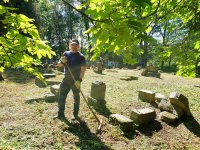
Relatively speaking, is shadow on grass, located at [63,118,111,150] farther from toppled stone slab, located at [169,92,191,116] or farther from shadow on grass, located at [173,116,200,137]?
toppled stone slab, located at [169,92,191,116]

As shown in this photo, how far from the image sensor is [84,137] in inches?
261

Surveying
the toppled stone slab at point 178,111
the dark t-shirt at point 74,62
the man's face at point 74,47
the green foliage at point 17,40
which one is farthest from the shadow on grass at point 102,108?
the green foliage at point 17,40

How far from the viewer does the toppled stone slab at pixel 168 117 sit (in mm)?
8109

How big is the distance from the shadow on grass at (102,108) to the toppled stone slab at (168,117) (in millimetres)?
1702

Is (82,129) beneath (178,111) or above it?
beneath

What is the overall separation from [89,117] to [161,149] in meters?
2.37

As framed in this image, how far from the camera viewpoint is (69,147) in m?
6.06

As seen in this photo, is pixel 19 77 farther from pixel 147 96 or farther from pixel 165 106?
pixel 165 106

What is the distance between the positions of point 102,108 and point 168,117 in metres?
2.22

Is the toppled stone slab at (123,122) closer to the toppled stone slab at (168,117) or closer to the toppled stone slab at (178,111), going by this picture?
the toppled stone slab at (168,117)

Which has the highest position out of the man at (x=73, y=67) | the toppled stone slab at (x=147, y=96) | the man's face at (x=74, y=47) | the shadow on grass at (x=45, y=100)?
the man's face at (x=74, y=47)

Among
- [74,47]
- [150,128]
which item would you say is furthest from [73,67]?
[150,128]

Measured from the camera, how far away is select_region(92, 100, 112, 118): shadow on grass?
27.5 feet

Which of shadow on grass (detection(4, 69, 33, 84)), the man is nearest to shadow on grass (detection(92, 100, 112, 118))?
the man
